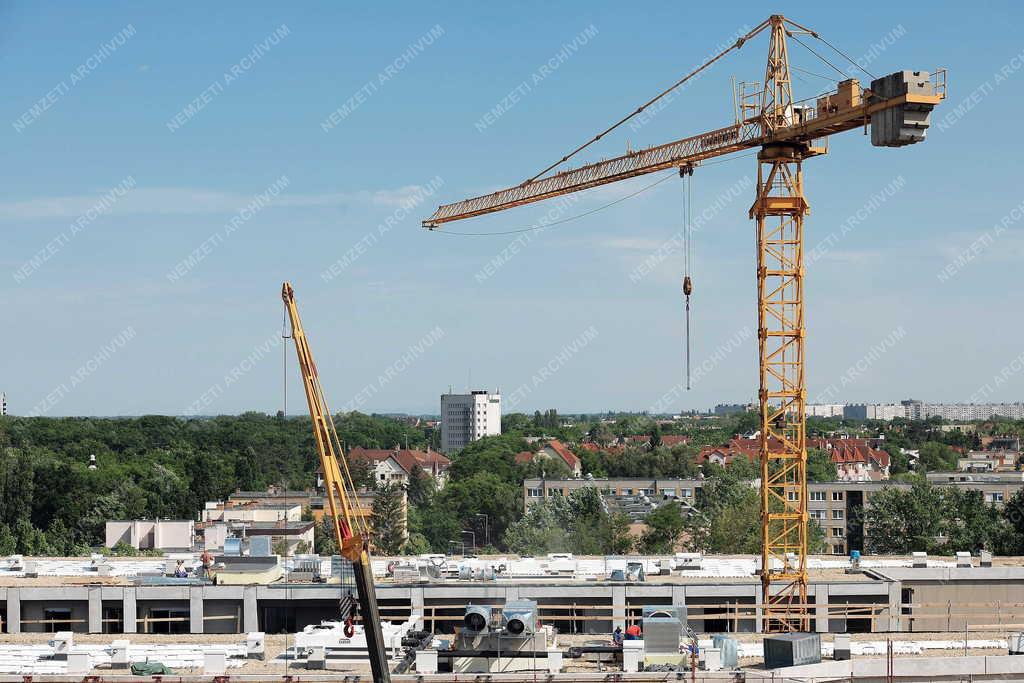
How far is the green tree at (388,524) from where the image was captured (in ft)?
324

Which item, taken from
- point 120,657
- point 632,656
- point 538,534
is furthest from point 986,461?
point 120,657

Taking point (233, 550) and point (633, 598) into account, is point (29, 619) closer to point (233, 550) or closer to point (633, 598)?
point (233, 550)

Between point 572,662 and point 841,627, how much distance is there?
780 inches

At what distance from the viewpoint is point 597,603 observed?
151ft

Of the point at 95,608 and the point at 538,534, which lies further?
the point at 538,534

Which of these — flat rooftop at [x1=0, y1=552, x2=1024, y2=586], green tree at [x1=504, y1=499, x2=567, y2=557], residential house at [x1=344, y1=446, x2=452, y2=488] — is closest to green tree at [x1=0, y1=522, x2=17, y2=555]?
flat rooftop at [x1=0, y1=552, x2=1024, y2=586]

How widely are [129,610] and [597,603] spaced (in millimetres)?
16238

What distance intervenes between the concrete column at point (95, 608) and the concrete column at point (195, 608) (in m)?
3.14

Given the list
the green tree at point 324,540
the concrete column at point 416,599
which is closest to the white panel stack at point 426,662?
the concrete column at point 416,599

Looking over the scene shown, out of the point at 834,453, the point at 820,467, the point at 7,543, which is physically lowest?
the point at 7,543

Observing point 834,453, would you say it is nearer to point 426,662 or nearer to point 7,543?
point 7,543

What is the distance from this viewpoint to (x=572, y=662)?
31.8 meters

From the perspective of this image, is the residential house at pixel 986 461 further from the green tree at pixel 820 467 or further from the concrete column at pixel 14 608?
the concrete column at pixel 14 608

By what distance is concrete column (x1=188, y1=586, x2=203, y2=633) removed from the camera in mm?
44812
